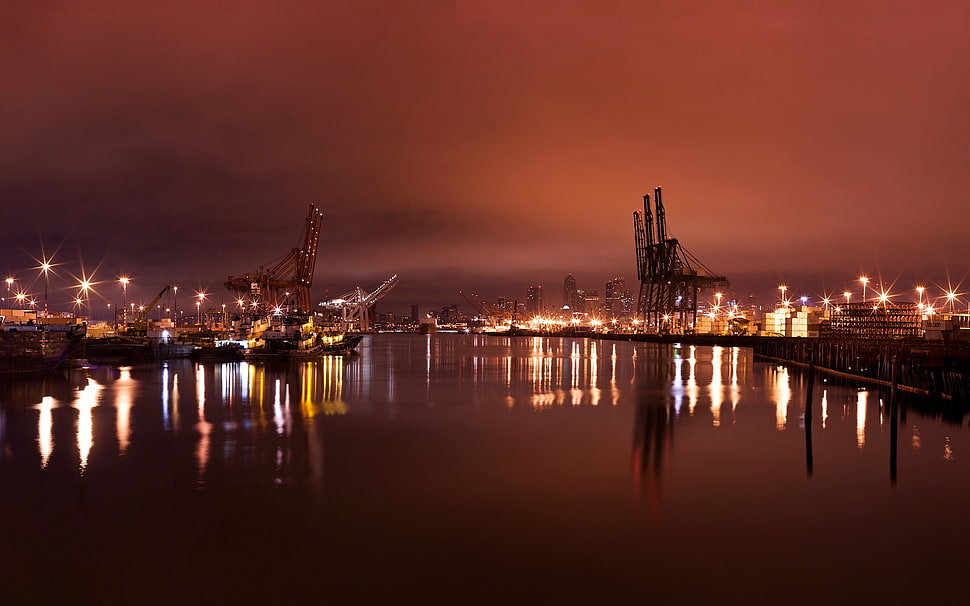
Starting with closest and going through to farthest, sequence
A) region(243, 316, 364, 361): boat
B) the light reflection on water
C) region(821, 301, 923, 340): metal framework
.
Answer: the light reflection on water
region(243, 316, 364, 361): boat
region(821, 301, 923, 340): metal framework

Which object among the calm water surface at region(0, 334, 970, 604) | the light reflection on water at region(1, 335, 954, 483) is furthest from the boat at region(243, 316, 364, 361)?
the calm water surface at region(0, 334, 970, 604)

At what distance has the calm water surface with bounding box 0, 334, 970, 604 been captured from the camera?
316 inches

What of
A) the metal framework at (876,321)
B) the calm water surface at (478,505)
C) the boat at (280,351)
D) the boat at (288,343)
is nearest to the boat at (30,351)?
the calm water surface at (478,505)

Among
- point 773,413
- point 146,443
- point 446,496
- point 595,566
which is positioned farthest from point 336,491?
point 773,413

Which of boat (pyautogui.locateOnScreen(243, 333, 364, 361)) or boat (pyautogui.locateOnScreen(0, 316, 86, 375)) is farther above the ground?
boat (pyautogui.locateOnScreen(0, 316, 86, 375))

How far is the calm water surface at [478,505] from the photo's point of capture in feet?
26.4

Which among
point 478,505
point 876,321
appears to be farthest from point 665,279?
point 478,505

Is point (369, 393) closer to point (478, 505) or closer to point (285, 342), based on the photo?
point (478, 505)

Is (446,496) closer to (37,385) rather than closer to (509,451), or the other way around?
(509,451)

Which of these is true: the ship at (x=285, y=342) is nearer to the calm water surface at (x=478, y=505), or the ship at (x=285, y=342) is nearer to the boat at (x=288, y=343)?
the boat at (x=288, y=343)

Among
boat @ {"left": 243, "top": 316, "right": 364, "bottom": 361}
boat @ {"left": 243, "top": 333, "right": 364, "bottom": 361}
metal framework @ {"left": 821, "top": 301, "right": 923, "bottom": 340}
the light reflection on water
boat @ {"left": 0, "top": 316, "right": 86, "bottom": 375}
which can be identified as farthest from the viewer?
metal framework @ {"left": 821, "top": 301, "right": 923, "bottom": 340}

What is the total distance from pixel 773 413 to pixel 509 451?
11378 mm

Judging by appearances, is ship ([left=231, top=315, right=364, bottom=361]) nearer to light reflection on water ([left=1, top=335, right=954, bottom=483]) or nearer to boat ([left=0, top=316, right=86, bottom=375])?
light reflection on water ([left=1, top=335, right=954, bottom=483])

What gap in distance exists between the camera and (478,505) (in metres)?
11.1
